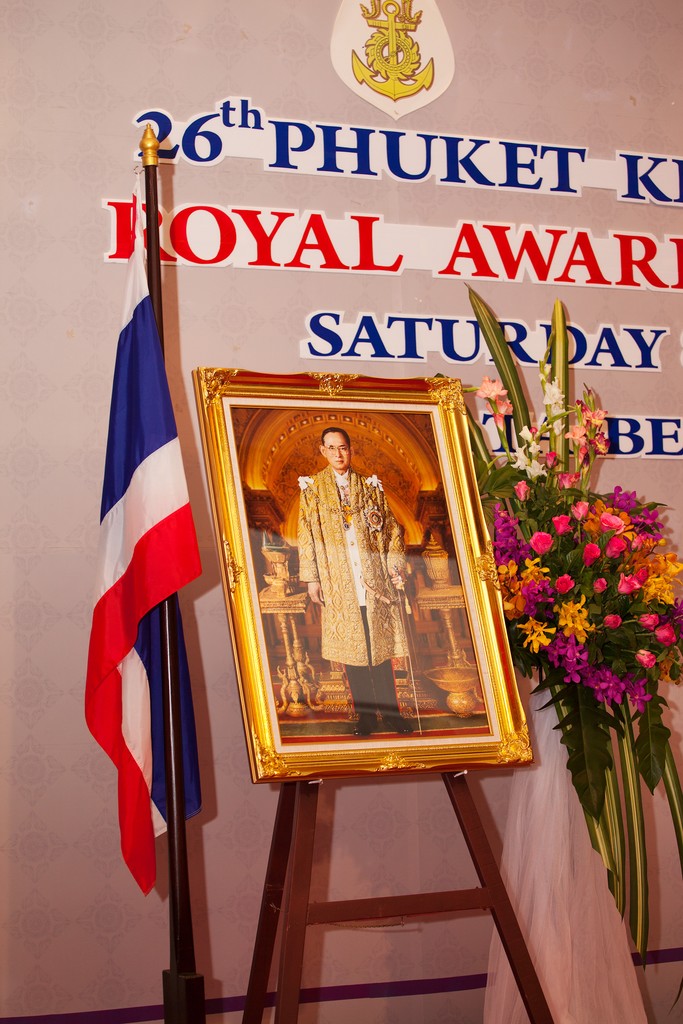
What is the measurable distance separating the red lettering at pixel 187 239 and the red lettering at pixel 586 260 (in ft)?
3.57

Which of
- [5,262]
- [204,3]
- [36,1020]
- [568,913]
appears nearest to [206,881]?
[36,1020]

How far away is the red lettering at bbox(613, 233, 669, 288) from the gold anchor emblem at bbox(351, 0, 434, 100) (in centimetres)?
Answer: 82

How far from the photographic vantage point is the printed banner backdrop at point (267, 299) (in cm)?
285

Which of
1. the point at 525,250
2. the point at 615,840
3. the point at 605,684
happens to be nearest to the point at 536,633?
the point at 605,684

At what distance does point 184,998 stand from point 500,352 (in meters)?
1.83

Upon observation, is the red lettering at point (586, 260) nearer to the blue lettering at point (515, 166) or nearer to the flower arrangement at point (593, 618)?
the blue lettering at point (515, 166)

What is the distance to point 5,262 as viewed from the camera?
9.59 ft

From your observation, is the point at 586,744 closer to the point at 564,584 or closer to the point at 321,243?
the point at 564,584

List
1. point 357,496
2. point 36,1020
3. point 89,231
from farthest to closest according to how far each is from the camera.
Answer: point 89,231
point 36,1020
point 357,496

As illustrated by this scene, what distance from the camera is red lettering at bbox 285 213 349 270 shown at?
3.13m

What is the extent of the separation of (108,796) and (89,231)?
1.60 m

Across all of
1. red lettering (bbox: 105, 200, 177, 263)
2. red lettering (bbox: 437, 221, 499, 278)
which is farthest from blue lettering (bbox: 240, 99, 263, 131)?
red lettering (bbox: 437, 221, 499, 278)

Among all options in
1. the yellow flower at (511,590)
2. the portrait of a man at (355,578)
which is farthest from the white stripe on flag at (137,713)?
the yellow flower at (511,590)

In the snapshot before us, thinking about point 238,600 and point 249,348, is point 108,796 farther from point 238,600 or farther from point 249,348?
point 249,348
